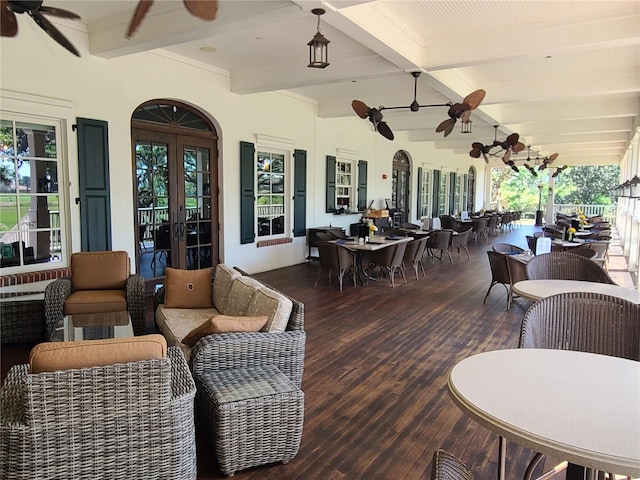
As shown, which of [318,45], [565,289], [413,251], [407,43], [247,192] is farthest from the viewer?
[247,192]

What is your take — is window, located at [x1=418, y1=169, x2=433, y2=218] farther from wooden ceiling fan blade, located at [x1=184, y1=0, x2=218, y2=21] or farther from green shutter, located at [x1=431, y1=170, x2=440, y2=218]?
wooden ceiling fan blade, located at [x1=184, y1=0, x2=218, y2=21]

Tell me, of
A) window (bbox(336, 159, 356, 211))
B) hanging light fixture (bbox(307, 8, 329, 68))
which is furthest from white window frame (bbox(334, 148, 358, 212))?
hanging light fixture (bbox(307, 8, 329, 68))

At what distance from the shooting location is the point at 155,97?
20.1 feet

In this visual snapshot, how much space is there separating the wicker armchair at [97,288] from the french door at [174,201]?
4.83 ft

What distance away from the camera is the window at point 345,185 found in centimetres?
1040

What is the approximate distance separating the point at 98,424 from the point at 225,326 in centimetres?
97

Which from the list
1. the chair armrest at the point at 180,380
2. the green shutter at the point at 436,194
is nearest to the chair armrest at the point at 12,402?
the chair armrest at the point at 180,380

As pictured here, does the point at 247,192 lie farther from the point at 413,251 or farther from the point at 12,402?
the point at 12,402

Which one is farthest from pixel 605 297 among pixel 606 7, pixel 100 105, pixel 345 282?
pixel 100 105

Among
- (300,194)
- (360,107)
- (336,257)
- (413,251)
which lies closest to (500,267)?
(413,251)

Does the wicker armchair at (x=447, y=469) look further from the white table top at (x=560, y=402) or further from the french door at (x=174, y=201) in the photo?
the french door at (x=174, y=201)

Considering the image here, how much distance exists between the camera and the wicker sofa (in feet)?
8.96

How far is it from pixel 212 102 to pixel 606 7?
4.99 m

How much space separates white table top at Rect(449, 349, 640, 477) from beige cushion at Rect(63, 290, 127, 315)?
351cm
